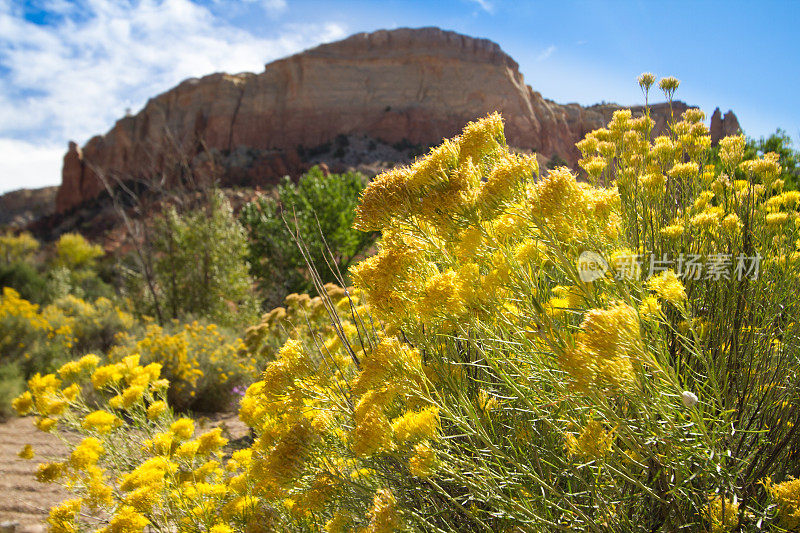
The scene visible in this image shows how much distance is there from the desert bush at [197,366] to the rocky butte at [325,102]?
47229mm

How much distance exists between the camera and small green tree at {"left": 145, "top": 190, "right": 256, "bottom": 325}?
40.5 ft

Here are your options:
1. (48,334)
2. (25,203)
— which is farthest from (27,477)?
(25,203)

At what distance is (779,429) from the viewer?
181 cm

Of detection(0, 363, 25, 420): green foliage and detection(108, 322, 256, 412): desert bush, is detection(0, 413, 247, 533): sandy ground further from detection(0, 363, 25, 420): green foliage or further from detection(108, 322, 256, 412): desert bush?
detection(108, 322, 256, 412): desert bush

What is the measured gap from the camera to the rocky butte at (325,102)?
57.2 m

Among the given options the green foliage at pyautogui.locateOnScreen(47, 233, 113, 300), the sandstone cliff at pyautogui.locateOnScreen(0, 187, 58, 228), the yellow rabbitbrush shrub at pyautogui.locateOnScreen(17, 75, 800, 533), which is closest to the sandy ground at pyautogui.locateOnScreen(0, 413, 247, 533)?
the yellow rabbitbrush shrub at pyautogui.locateOnScreen(17, 75, 800, 533)

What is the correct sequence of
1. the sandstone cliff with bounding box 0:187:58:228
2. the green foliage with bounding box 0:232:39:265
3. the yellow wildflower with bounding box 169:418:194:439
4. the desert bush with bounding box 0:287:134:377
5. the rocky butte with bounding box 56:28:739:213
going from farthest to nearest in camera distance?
the sandstone cliff with bounding box 0:187:58:228 < the rocky butte with bounding box 56:28:739:213 < the green foliage with bounding box 0:232:39:265 < the desert bush with bounding box 0:287:134:377 < the yellow wildflower with bounding box 169:418:194:439

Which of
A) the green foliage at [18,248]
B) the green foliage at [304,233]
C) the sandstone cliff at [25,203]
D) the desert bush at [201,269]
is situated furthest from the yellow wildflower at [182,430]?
the sandstone cliff at [25,203]

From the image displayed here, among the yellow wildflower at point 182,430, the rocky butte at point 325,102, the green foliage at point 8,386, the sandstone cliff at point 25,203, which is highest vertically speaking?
the rocky butte at point 325,102

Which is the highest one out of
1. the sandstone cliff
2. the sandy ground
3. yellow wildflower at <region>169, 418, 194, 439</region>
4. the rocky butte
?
the rocky butte

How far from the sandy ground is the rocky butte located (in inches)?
1905

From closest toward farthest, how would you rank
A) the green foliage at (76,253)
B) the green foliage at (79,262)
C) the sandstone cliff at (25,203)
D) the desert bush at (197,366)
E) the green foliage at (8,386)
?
the desert bush at (197,366), the green foliage at (8,386), the green foliage at (79,262), the green foliage at (76,253), the sandstone cliff at (25,203)

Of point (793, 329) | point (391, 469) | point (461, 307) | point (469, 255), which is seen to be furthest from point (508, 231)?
point (793, 329)

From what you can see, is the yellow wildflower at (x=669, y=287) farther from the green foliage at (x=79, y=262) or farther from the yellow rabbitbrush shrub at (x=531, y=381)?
the green foliage at (x=79, y=262)
